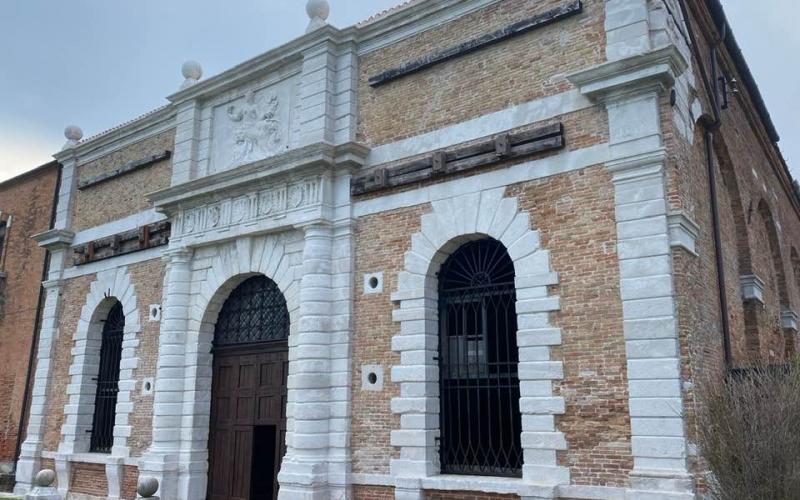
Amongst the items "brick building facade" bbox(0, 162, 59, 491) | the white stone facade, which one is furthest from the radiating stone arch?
"brick building facade" bbox(0, 162, 59, 491)

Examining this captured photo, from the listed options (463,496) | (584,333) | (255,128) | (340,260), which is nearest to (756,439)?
(584,333)

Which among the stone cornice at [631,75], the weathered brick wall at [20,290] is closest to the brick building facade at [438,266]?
the stone cornice at [631,75]

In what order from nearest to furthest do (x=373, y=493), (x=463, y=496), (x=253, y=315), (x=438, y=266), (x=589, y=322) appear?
(x=589, y=322) < (x=463, y=496) < (x=373, y=493) < (x=438, y=266) < (x=253, y=315)

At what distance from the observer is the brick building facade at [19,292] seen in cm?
1684

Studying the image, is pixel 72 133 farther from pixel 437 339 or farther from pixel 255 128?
pixel 437 339

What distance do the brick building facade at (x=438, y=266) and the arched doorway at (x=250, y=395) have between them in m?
0.05

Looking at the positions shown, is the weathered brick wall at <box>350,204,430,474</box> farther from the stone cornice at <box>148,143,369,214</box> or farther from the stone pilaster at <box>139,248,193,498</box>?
the stone pilaster at <box>139,248,193,498</box>

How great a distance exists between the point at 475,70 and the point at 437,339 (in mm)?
3989

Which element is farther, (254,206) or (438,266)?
(254,206)

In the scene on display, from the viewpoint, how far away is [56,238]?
16281mm

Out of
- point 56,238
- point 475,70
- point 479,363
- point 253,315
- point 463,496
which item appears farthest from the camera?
point 56,238

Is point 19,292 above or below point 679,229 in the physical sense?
above

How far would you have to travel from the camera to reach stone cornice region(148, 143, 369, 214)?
1102 centimetres

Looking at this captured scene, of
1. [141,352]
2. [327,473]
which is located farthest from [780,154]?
[141,352]
